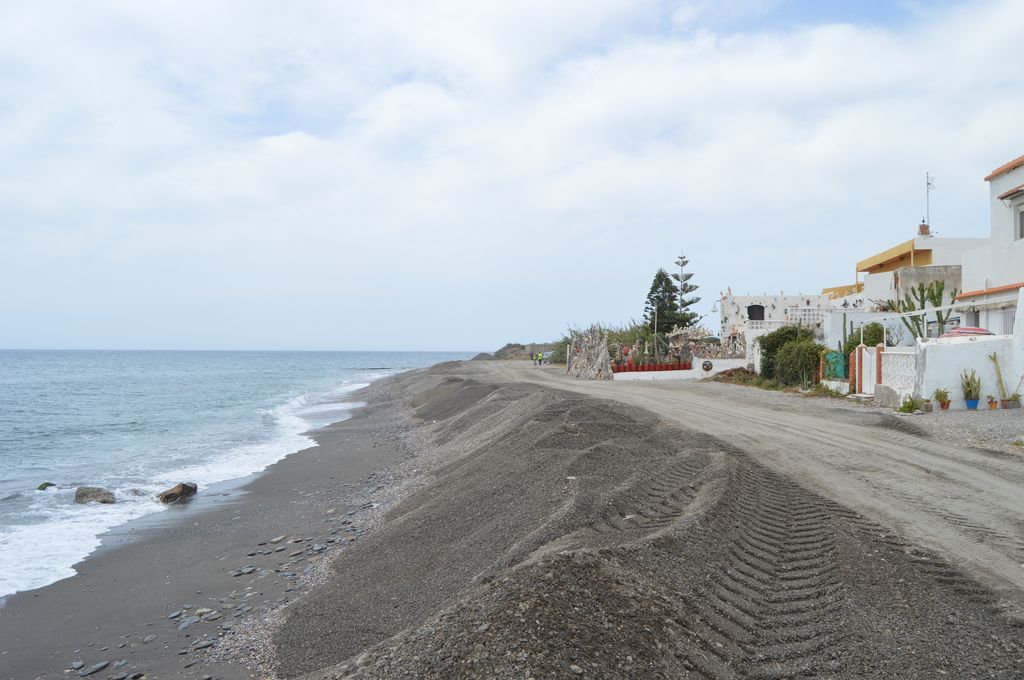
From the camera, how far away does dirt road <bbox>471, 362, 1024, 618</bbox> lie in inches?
216

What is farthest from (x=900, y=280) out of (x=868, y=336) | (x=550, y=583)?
(x=550, y=583)

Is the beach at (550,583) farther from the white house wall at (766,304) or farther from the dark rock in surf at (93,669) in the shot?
the white house wall at (766,304)

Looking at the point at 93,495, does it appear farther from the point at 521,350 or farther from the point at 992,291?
the point at 521,350

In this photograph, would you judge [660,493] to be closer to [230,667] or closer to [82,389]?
[230,667]

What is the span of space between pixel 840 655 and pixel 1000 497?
4.65 meters

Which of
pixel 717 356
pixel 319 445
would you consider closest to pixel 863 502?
pixel 319 445

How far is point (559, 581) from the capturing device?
4137 millimetres

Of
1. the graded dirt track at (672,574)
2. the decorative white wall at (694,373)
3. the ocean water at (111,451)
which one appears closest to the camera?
the graded dirt track at (672,574)

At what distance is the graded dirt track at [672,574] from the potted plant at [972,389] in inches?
209

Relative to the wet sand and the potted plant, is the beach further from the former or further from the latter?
the potted plant

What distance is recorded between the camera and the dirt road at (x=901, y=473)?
18.0 ft

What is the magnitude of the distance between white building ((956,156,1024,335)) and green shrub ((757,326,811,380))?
518cm

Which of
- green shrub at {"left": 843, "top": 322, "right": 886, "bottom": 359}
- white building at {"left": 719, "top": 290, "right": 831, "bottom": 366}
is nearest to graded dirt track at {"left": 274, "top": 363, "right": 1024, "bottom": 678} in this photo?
green shrub at {"left": 843, "top": 322, "right": 886, "bottom": 359}

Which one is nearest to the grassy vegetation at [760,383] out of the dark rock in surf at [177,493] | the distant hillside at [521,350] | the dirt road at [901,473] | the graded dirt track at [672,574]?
the dirt road at [901,473]
